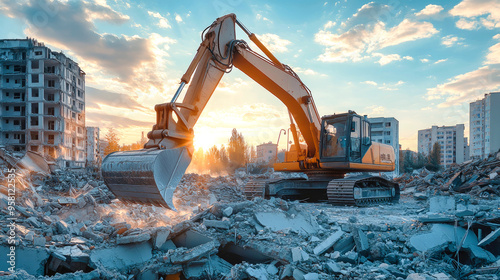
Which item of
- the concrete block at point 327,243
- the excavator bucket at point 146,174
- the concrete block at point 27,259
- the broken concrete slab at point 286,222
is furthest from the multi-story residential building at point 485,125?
the concrete block at point 27,259

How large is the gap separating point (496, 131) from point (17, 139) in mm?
74839

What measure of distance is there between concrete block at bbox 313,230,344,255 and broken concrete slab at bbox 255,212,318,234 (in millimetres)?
703

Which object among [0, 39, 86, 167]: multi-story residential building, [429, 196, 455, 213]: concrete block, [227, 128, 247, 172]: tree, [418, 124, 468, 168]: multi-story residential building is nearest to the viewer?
[429, 196, 455, 213]: concrete block

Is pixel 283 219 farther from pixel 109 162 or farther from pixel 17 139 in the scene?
pixel 17 139

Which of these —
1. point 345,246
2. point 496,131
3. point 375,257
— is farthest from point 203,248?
point 496,131

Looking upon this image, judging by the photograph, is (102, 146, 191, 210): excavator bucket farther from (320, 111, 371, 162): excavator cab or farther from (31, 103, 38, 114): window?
(31, 103, 38, 114): window

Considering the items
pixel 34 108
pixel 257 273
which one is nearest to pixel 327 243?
pixel 257 273

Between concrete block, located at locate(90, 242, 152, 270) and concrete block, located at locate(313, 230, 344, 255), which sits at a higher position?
concrete block, located at locate(313, 230, 344, 255)

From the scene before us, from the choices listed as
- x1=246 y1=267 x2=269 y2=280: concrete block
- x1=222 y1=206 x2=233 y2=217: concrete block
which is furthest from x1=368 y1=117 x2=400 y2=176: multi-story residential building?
x1=246 y1=267 x2=269 y2=280: concrete block

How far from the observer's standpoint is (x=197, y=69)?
7.14 metres

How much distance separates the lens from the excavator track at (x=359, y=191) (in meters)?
10.2

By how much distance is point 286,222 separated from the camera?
651cm

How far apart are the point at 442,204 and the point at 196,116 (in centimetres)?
633

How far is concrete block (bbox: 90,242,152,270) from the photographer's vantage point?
5.23 m
